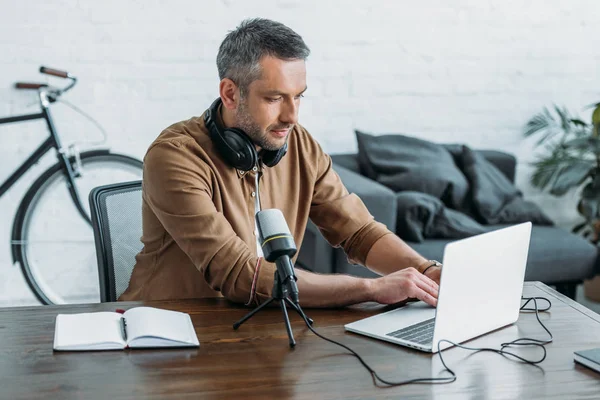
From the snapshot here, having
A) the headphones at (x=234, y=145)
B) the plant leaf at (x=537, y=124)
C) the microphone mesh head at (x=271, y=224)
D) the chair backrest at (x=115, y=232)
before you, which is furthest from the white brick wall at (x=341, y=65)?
the microphone mesh head at (x=271, y=224)

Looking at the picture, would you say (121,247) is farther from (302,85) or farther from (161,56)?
(161,56)

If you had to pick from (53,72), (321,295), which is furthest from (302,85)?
(53,72)

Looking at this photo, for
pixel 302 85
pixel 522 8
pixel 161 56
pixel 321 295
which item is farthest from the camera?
pixel 522 8

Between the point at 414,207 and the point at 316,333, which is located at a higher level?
the point at 316,333

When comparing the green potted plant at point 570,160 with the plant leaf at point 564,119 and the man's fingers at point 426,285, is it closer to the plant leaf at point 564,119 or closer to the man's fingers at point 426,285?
the plant leaf at point 564,119

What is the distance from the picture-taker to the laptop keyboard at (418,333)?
1.57m

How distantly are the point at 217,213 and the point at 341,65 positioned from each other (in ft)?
7.39

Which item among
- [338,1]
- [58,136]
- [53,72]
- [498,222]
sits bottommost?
[498,222]

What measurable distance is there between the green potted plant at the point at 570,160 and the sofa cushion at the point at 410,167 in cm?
49

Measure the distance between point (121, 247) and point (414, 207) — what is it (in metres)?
1.67

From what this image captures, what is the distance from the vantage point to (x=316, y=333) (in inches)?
63.2

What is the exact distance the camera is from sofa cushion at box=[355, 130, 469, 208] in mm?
3754

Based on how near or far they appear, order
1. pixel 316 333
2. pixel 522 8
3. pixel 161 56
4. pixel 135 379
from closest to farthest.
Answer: pixel 135 379 → pixel 316 333 → pixel 161 56 → pixel 522 8

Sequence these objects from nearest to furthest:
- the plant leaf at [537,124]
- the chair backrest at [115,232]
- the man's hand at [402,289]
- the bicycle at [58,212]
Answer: the man's hand at [402,289]
the chair backrest at [115,232]
the bicycle at [58,212]
the plant leaf at [537,124]
